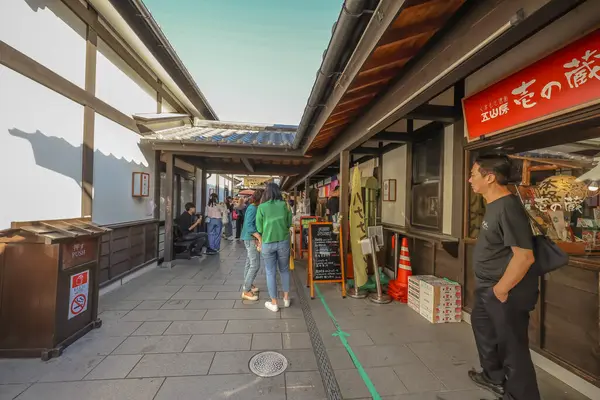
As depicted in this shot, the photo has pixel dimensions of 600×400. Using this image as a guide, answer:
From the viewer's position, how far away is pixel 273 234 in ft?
13.1

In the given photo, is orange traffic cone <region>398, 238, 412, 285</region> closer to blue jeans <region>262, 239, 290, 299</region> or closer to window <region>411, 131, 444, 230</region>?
window <region>411, 131, 444, 230</region>

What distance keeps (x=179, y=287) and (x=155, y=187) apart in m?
3.16

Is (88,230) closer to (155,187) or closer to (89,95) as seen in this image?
(89,95)

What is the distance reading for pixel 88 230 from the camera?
10.6 ft

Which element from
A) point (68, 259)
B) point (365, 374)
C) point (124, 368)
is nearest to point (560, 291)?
point (365, 374)

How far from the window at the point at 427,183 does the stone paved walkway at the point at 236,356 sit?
1700 millimetres

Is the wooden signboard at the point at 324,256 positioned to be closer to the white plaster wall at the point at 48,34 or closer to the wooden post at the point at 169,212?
the wooden post at the point at 169,212

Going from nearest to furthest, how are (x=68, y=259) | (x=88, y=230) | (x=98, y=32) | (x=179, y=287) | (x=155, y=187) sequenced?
(x=68, y=259)
(x=88, y=230)
(x=98, y=32)
(x=179, y=287)
(x=155, y=187)

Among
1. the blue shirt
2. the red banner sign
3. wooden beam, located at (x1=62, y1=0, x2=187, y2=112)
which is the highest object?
wooden beam, located at (x1=62, y1=0, x2=187, y2=112)

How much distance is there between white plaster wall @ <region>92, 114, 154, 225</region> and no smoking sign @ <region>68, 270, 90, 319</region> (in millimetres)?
1902

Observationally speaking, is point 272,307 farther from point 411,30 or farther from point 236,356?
point 411,30

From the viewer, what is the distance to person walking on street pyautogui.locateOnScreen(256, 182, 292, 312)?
4.01 meters

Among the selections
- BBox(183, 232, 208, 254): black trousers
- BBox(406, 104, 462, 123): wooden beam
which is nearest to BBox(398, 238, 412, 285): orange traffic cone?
BBox(406, 104, 462, 123): wooden beam

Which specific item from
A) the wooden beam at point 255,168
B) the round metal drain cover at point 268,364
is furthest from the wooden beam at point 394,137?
the wooden beam at point 255,168
